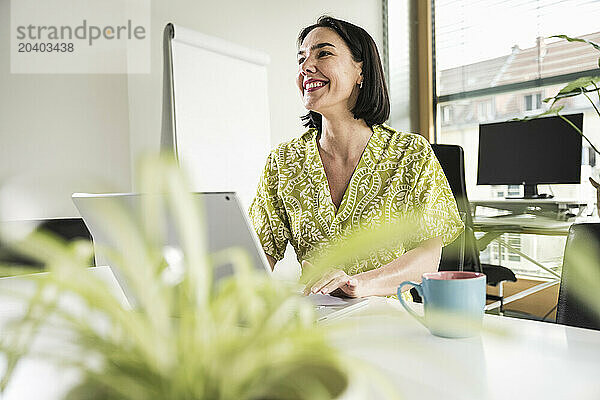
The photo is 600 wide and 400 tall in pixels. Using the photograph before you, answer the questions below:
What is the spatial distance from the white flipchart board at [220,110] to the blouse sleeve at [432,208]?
131 centimetres

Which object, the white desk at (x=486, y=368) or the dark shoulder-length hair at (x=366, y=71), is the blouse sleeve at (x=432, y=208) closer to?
A: the dark shoulder-length hair at (x=366, y=71)

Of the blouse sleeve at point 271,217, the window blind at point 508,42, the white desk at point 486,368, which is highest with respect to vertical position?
the window blind at point 508,42

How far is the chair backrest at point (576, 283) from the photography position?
933mm

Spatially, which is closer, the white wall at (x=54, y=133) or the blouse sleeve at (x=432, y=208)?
the blouse sleeve at (x=432, y=208)

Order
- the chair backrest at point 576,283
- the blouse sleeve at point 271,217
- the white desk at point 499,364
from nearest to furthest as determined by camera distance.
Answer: the white desk at point 499,364
the chair backrest at point 576,283
the blouse sleeve at point 271,217

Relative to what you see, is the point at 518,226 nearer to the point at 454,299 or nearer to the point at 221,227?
the point at 454,299

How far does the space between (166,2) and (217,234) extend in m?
2.34

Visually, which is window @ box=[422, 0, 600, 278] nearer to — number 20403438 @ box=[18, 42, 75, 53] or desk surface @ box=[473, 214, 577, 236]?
desk surface @ box=[473, 214, 577, 236]

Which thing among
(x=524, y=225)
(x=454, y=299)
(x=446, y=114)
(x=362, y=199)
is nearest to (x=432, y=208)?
(x=362, y=199)

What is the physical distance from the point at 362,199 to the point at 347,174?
0.34 ft

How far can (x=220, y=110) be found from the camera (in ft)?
9.43

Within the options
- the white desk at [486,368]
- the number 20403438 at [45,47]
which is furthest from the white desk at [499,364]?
the number 20403438 at [45,47]

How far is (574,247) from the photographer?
37.9 inches

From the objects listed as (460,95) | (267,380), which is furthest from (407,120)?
(267,380)
